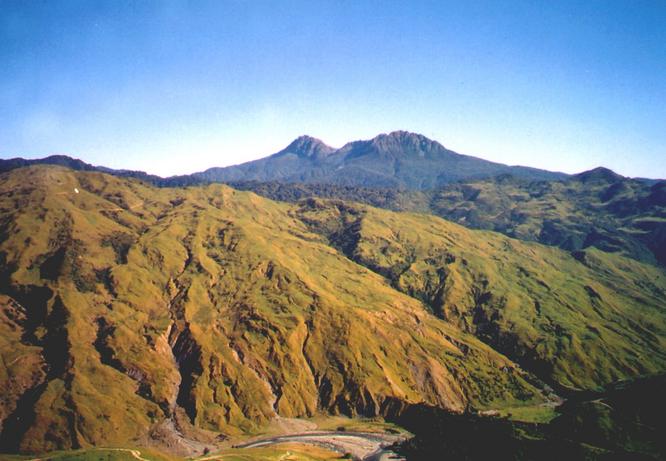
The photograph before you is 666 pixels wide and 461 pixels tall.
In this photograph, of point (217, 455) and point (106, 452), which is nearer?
point (106, 452)

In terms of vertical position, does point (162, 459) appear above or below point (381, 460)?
above

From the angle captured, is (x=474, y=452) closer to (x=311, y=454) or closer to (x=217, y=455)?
(x=311, y=454)

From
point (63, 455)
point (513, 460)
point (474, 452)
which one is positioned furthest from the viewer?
point (474, 452)

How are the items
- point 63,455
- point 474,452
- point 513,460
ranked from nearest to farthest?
point 63,455 < point 513,460 < point 474,452

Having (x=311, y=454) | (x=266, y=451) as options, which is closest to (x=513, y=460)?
(x=311, y=454)

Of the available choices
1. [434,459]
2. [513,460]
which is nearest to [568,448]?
[513,460]

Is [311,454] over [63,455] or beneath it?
beneath

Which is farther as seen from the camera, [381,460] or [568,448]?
[381,460]

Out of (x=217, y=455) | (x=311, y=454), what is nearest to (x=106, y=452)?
(x=217, y=455)

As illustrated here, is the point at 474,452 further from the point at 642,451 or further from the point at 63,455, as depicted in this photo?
the point at 63,455
